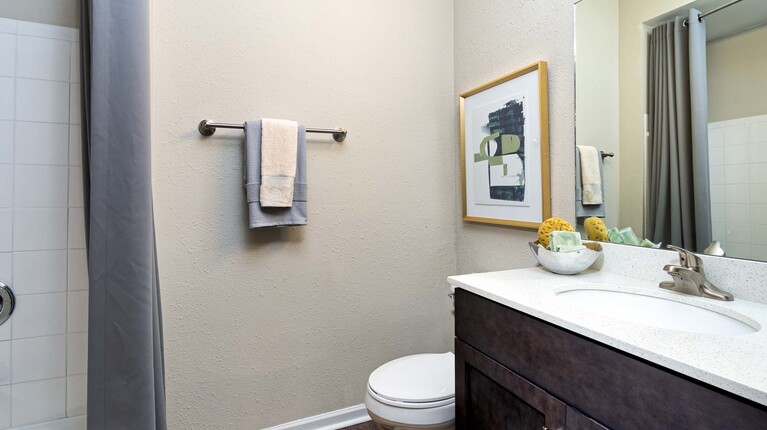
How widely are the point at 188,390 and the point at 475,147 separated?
166 cm

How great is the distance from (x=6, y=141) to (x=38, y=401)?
96 cm

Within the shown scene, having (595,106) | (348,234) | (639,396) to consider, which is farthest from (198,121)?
(639,396)

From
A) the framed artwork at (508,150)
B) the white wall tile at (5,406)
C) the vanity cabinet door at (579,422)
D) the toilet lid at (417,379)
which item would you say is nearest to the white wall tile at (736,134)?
the framed artwork at (508,150)

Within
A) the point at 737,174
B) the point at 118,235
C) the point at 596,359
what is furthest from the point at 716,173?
the point at 118,235

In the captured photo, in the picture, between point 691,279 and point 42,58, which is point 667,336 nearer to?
point 691,279

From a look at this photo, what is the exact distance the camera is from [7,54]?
1.34 meters

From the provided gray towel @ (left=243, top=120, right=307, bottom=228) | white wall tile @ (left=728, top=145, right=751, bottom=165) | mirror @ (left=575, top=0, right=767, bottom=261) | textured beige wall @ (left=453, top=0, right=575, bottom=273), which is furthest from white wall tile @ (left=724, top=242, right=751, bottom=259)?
gray towel @ (left=243, top=120, right=307, bottom=228)

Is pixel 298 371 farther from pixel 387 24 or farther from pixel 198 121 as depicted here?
pixel 387 24

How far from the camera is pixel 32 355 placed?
1.39 metres

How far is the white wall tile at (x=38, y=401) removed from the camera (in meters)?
1.37

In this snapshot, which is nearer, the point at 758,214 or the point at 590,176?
the point at 758,214

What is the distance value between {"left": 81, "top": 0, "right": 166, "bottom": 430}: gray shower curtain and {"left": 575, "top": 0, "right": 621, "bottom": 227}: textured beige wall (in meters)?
1.41

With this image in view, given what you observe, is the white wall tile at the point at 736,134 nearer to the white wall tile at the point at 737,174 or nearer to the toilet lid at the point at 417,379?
the white wall tile at the point at 737,174

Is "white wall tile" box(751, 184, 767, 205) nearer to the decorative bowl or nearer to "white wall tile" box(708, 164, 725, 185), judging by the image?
"white wall tile" box(708, 164, 725, 185)
